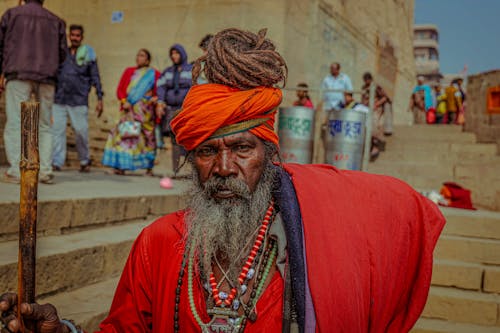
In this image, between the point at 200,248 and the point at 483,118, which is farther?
the point at 483,118

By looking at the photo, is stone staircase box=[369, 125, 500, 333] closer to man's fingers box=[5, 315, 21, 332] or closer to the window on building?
man's fingers box=[5, 315, 21, 332]

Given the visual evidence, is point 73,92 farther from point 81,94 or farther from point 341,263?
point 341,263

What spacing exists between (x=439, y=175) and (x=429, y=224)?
7865mm

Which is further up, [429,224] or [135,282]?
[429,224]

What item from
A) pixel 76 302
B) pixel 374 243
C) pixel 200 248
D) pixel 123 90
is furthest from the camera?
pixel 123 90

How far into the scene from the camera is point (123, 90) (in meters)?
7.46

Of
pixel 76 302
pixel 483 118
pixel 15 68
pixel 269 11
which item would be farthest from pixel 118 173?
pixel 483 118

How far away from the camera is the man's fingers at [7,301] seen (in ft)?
5.04

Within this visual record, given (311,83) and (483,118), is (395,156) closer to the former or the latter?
(483,118)

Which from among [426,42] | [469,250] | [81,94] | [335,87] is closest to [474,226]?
[469,250]

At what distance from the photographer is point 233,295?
1915mm

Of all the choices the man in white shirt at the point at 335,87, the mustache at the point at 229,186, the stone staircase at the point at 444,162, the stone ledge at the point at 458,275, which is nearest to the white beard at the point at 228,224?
the mustache at the point at 229,186

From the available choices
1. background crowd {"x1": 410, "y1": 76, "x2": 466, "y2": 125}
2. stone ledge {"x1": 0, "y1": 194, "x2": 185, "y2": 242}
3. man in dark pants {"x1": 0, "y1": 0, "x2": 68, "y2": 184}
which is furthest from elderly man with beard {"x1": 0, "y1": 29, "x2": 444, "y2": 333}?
background crowd {"x1": 410, "y1": 76, "x2": 466, "y2": 125}

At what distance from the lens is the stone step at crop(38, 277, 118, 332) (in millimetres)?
3014
